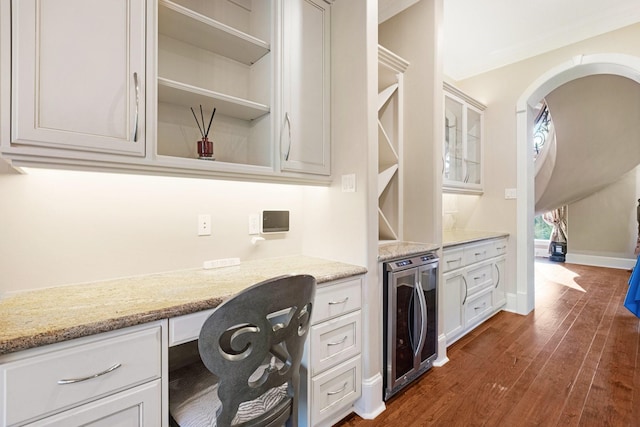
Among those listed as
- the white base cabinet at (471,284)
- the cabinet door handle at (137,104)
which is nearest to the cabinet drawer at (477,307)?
the white base cabinet at (471,284)

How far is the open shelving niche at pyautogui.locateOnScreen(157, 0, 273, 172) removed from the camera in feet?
4.72

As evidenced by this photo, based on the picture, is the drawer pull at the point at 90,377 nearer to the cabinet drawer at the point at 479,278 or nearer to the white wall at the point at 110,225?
the white wall at the point at 110,225

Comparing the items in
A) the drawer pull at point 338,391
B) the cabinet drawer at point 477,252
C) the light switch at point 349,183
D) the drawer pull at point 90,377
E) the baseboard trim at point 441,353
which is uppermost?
the light switch at point 349,183

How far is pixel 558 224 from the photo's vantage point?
6.82m

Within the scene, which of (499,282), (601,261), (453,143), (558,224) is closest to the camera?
(453,143)

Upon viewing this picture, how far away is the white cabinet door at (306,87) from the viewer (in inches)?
64.6

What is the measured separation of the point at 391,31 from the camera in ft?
8.45

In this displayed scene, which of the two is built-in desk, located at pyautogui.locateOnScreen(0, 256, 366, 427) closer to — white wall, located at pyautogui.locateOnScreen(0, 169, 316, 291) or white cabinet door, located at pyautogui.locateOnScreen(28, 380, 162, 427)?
white cabinet door, located at pyautogui.locateOnScreen(28, 380, 162, 427)

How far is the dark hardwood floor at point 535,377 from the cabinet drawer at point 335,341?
1.51 feet

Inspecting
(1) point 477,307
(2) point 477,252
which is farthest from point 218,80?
(1) point 477,307

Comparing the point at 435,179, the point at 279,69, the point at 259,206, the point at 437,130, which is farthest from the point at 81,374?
the point at 437,130

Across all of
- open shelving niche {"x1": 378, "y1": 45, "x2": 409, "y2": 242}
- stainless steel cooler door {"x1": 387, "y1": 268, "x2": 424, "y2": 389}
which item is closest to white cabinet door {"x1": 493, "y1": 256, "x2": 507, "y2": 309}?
open shelving niche {"x1": 378, "y1": 45, "x2": 409, "y2": 242}

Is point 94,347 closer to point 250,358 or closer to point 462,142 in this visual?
point 250,358

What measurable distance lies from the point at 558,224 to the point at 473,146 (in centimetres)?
508
